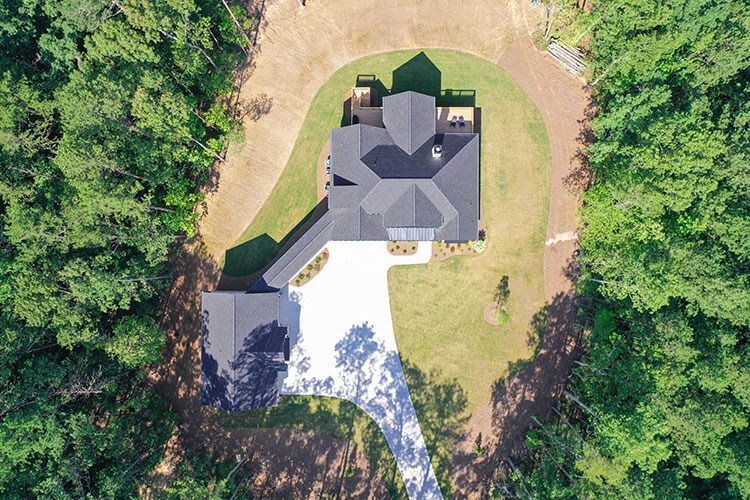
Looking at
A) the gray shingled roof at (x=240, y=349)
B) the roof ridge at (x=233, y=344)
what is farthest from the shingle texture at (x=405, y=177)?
the roof ridge at (x=233, y=344)

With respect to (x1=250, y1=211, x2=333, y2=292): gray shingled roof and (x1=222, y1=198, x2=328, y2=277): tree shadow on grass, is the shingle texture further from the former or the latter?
(x1=222, y1=198, x2=328, y2=277): tree shadow on grass

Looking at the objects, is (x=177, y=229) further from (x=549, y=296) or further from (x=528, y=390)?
(x=528, y=390)

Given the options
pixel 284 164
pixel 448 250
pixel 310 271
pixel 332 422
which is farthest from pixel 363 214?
pixel 332 422

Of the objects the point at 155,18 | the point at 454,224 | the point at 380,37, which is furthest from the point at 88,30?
the point at 454,224

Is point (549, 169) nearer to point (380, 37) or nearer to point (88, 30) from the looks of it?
point (380, 37)

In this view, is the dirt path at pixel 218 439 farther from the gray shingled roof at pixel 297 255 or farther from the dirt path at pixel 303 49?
the gray shingled roof at pixel 297 255
